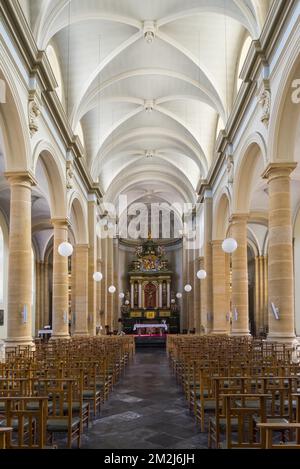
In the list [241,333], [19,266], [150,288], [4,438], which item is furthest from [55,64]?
[150,288]

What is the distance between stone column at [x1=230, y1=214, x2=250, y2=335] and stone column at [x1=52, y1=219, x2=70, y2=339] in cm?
639

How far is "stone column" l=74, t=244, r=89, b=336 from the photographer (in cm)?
2347

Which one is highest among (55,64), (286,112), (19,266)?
(55,64)

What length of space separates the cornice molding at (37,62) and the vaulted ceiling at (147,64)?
27.4 inches

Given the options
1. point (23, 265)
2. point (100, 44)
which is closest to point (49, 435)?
point (23, 265)

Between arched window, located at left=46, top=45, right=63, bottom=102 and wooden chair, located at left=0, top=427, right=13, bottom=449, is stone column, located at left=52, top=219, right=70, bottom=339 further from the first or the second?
wooden chair, located at left=0, top=427, right=13, bottom=449

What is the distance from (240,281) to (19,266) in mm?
8603

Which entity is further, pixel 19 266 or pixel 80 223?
pixel 80 223

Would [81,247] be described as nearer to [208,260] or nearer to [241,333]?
[208,260]

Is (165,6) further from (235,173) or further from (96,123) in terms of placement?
(96,123)

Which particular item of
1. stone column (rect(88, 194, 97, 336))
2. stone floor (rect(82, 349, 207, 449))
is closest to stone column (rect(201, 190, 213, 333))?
stone column (rect(88, 194, 97, 336))

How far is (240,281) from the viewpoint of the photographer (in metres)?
18.1

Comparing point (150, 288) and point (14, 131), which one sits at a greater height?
point (14, 131)
